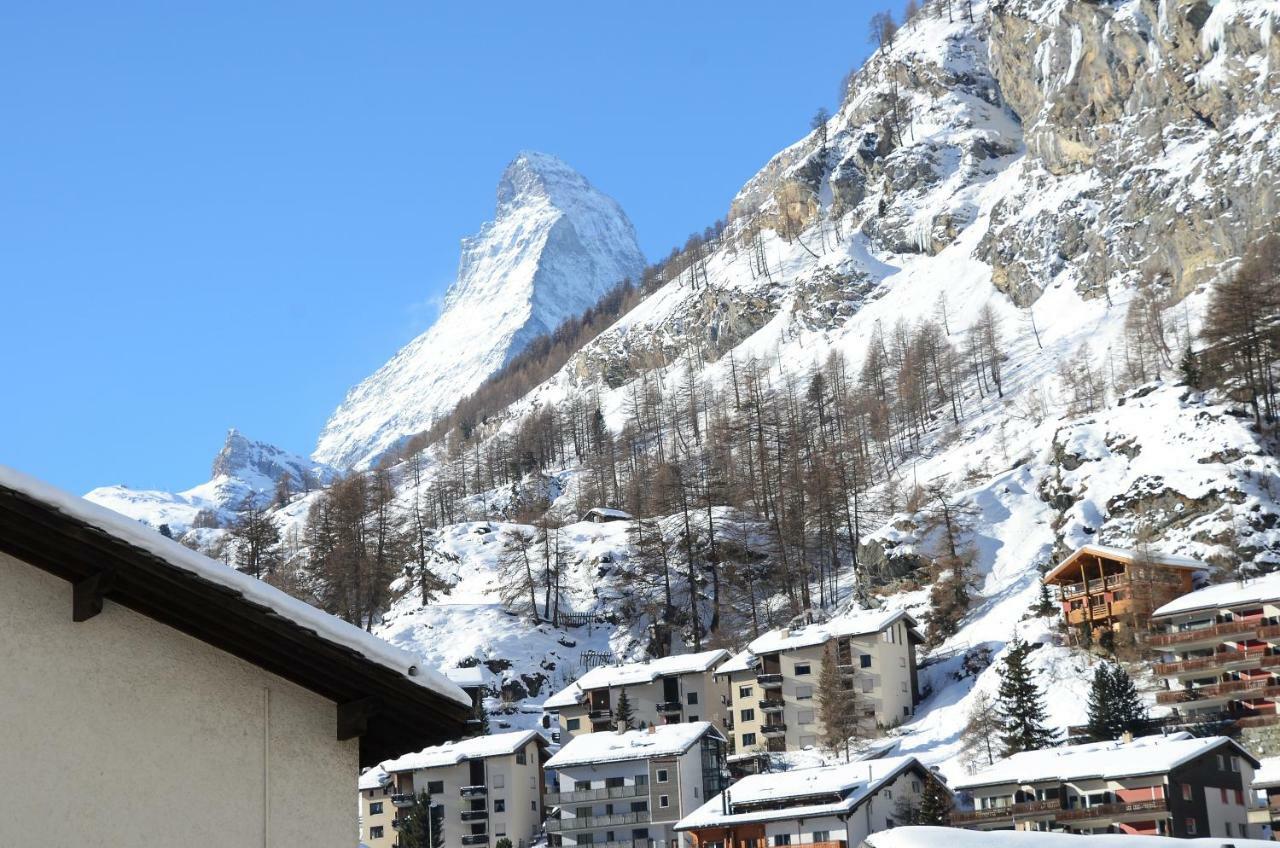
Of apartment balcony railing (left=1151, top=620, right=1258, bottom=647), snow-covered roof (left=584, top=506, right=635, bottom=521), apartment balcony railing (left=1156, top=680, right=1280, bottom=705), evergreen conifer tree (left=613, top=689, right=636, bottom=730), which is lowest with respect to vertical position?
apartment balcony railing (left=1156, top=680, right=1280, bottom=705)

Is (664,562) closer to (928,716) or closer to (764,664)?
(764,664)

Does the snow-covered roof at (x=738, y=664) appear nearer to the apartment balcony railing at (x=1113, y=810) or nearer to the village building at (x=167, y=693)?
the apartment balcony railing at (x=1113, y=810)

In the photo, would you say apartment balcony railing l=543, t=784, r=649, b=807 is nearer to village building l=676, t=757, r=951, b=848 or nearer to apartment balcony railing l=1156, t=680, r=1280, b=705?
village building l=676, t=757, r=951, b=848

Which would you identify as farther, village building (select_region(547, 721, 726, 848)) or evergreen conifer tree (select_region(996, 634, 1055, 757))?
→ village building (select_region(547, 721, 726, 848))

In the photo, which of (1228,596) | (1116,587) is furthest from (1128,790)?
(1116,587)

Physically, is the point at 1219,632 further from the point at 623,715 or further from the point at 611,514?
the point at 611,514

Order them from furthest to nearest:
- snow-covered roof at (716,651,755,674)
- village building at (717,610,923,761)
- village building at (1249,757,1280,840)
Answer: snow-covered roof at (716,651,755,674), village building at (717,610,923,761), village building at (1249,757,1280,840)

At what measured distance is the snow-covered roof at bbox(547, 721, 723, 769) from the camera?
72812 millimetres

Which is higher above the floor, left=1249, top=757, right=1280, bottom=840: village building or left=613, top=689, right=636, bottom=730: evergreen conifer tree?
left=613, top=689, right=636, bottom=730: evergreen conifer tree

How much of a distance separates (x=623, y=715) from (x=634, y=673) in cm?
438

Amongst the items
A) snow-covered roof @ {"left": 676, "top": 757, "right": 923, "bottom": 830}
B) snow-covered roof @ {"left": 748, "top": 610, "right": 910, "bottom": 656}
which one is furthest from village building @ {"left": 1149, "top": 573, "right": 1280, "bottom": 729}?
snow-covered roof @ {"left": 748, "top": 610, "right": 910, "bottom": 656}

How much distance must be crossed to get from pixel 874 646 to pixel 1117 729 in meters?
19.6

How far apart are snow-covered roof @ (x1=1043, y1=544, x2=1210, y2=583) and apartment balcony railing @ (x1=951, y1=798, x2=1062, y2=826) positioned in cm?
2379

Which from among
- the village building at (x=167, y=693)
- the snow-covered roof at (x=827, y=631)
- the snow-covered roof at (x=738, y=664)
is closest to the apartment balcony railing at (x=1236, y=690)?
the snow-covered roof at (x=827, y=631)
